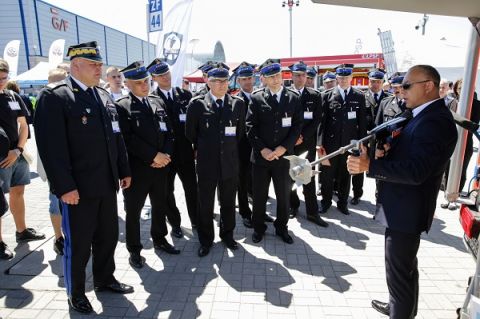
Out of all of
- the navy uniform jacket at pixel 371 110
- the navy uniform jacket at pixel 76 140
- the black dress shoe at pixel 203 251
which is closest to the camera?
the navy uniform jacket at pixel 76 140

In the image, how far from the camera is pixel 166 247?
3.93 meters

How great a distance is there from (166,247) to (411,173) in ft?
9.64

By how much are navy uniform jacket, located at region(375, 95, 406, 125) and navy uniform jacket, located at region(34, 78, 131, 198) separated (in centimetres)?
388

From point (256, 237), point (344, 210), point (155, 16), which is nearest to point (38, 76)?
point (155, 16)

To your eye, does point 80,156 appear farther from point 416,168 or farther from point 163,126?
point 416,168

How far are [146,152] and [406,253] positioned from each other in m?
2.62

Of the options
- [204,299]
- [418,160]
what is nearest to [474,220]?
[418,160]

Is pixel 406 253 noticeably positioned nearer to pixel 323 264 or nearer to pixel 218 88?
pixel 323 264

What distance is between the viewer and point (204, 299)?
2975 millimetres

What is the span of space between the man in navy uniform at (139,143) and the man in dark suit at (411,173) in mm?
2208

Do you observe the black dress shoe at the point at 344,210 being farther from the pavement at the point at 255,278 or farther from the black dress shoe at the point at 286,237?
the black dress shoe at the point at 286,237

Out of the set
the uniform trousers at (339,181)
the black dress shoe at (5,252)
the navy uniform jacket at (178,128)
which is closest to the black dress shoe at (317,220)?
the uniform trousers at (339,181)

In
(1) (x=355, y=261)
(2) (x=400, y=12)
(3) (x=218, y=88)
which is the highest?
(2) (x=400, y=12)

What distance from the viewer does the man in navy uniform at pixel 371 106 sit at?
563cm
